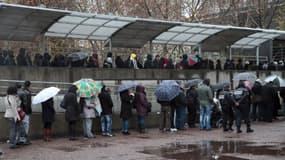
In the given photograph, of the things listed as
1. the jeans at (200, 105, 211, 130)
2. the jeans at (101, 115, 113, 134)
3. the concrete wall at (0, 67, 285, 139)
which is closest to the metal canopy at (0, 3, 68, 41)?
the concrete wall at (0, 67, 285, 139)

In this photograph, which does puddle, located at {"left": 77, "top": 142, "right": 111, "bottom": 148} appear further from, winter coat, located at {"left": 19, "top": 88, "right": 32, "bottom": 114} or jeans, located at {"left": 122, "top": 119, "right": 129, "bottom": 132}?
jeans, located at {"left": 122, "top": 119, "right": 129, "bottom": 132}

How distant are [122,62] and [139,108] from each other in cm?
797

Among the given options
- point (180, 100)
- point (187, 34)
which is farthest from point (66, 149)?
→ point (187, 34)

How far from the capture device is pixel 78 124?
50.2 ft

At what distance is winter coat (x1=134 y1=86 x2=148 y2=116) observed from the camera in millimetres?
15805

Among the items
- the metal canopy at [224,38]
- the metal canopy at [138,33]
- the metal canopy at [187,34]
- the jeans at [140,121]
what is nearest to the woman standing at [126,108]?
the jeans at [140,121]

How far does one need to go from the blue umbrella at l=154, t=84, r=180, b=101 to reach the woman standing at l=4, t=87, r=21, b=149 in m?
5.12

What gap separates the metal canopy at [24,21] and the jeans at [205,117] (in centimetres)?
710

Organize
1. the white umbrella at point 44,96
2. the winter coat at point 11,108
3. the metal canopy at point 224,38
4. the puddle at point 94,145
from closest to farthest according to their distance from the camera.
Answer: the winter coat at point 11,108
the puddle at point 94,145
the white umbrella at point 44,96
the metal canopy at point 224,38

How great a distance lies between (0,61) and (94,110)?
6680 mm

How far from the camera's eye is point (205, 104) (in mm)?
16578

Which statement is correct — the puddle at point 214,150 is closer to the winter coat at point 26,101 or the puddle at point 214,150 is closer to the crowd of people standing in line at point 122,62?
the winter coat at point 26,101

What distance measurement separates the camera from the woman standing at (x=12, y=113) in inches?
Answer: 500

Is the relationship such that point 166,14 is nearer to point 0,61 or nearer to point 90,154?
point 0,61
